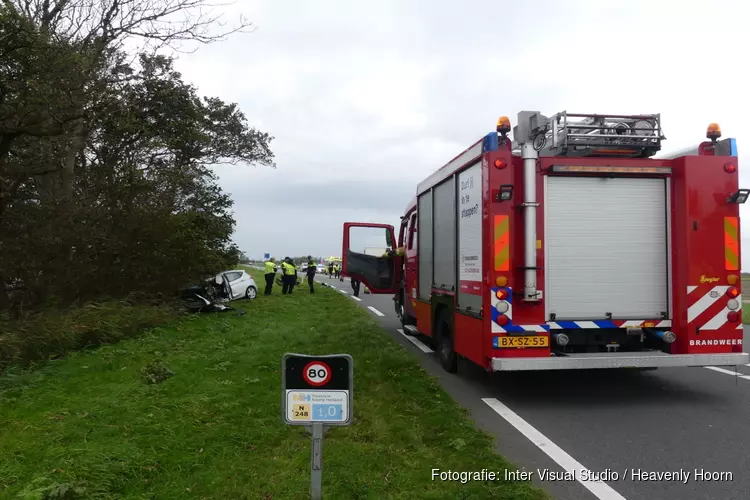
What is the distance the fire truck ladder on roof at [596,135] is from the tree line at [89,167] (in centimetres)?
715

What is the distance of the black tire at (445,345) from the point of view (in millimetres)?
7434

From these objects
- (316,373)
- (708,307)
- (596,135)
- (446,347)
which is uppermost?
(596,135)

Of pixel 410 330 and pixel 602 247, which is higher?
pixel 602 247

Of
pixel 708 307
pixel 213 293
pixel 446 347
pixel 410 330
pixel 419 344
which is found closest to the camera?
pixel 708 307

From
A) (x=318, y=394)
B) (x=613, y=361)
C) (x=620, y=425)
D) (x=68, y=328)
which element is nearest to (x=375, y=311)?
(x=68, y=328)

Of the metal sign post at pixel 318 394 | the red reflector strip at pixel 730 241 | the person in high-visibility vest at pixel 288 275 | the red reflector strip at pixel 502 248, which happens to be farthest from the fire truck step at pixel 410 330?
the person in high-visibility vest at pixel 288 275

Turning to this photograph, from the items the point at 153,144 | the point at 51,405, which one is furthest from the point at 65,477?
the point at 153,144

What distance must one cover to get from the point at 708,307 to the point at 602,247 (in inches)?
50.9

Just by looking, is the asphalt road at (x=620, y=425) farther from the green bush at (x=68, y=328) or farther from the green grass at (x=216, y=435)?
the green bush at (x=68, y=328)

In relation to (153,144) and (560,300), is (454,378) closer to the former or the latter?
(560,300)

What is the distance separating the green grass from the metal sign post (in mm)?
599

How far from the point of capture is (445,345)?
7680 millimetres

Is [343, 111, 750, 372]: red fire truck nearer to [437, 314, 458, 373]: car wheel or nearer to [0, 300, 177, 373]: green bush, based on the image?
[437, 314, 458, 373]: car wheel

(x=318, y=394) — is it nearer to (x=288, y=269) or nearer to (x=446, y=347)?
(x=446, y=347)
